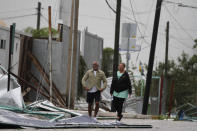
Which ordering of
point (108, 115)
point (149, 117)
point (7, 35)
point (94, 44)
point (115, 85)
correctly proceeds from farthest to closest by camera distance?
point (94, 44), point (7, 35), point (149, 117), point (108, 115), point (115, 85)

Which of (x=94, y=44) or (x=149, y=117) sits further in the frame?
(x=94, y=44)

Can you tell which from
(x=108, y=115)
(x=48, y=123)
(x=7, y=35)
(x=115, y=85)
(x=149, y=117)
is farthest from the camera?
(x=7, y=35)

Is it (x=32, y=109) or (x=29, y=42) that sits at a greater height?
(x=29, y=42)

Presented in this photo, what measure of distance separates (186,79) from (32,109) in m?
43.6

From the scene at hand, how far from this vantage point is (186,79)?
54.9 m

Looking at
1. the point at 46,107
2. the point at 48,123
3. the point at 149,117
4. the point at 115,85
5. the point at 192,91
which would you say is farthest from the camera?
the point at 192,91

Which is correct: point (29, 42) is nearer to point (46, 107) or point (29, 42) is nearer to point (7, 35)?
point (7, 35)

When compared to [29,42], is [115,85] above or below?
below

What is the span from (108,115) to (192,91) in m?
38.4

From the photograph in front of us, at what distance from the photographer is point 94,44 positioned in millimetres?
28859

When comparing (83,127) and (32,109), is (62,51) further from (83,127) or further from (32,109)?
(83,127)

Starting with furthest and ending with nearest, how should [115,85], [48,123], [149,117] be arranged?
[149,117]
[115,85]
[48,123]

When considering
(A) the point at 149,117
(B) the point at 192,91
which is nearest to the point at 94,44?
(A) the point at 149,117

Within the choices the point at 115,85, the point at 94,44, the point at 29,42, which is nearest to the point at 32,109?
the point at 115,85
